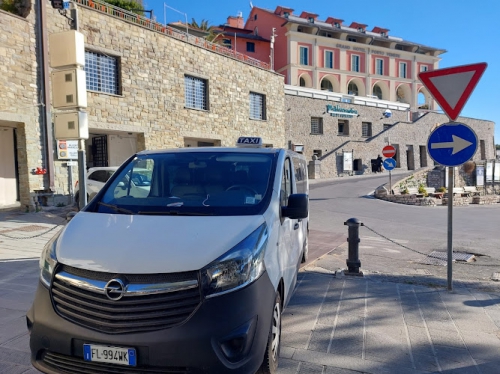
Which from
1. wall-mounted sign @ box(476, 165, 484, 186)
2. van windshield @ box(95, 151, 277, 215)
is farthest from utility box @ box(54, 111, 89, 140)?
wall-mounted sign @ box(476, 165, 484, 186)

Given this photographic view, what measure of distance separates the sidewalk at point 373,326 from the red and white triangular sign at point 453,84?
2444 millimetres

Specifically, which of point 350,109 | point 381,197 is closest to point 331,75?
point 350,109

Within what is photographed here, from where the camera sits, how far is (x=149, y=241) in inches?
97.7

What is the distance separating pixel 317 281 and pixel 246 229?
3.20m

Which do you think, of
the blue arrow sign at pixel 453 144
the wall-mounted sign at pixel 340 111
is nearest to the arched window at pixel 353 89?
the wall-mounted sign at pixel 340 111

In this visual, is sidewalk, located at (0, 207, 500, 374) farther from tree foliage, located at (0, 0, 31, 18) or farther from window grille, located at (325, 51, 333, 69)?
window grille, located at (325, 51, 333, 69)

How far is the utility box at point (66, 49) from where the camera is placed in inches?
247

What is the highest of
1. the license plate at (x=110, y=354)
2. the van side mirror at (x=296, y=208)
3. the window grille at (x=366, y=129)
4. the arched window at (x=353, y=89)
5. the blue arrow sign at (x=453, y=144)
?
the arched window at (x=353, y=89)

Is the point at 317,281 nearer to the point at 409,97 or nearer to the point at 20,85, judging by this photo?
the point at 20,85

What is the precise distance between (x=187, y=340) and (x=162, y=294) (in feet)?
1.01

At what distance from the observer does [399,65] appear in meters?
52.8

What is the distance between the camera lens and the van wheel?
2.60 m

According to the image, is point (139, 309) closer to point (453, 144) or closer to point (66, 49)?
point (453, 144)

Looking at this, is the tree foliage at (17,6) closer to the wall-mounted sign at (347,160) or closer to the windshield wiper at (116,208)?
the windshield wiper at (116,208)
